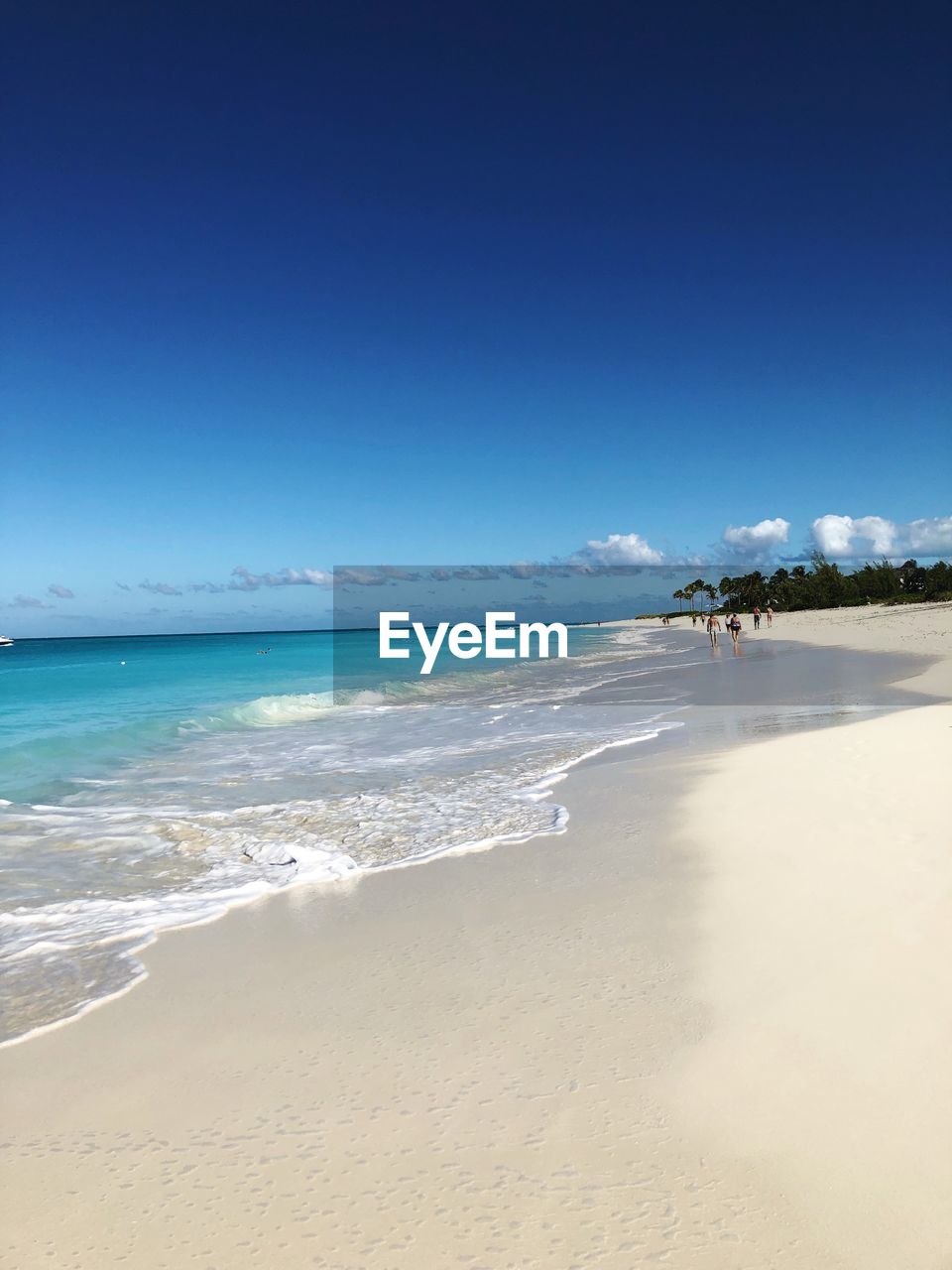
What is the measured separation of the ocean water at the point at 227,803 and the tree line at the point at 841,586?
53.6 metres

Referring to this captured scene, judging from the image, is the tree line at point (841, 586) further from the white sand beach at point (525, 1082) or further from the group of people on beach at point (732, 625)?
the white sand beach at point (525, 1082)

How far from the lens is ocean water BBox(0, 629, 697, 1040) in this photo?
5.83 meters

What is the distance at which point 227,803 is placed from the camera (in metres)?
10.2

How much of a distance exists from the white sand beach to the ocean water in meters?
0.71

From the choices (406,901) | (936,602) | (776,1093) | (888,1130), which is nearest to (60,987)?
(406,901)

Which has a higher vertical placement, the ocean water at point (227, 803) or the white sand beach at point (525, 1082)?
the white sand beach at point (525, 1082)

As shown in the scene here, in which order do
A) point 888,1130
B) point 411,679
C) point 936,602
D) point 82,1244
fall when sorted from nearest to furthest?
point 82,1244, point 888,1130, point 411,679, point 936,602

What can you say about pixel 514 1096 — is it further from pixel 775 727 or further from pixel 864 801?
pixel 775 727

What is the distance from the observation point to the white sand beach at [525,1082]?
264cm

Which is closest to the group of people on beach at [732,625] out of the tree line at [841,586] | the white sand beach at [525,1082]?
the tree line at [841,586]

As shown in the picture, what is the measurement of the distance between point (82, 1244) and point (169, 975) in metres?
2.27

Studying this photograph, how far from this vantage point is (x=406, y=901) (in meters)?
5.96

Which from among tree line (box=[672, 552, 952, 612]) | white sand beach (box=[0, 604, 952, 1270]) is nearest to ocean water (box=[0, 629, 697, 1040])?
white sand beach (box=[0, 604, 952, 1270])

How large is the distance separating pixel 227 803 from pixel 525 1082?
7.64 m
